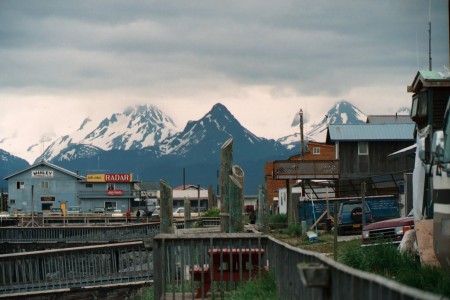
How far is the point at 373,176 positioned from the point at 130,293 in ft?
118

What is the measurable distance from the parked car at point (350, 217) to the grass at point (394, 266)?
21.0 m

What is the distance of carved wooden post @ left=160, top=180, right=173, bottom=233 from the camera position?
2480 centimetres

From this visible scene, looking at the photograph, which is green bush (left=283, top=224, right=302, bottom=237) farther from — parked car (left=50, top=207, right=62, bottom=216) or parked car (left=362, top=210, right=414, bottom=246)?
parked car (left=50, top=207, right=62, bottom=216)

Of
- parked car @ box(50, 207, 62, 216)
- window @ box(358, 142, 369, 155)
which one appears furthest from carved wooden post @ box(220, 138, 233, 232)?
parked car @ box(50, 207, 62, 216)

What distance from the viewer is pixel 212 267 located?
15.4 metres

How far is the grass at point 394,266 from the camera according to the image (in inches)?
522

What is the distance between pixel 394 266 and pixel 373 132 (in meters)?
47.0

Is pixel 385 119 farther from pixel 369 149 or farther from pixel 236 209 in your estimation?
pixel 236 209

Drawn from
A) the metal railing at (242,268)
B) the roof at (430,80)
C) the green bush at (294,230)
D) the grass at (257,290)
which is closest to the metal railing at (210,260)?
the metal railing at (242,268)

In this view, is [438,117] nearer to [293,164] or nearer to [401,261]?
[401,261]

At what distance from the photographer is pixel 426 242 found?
50.4 ft

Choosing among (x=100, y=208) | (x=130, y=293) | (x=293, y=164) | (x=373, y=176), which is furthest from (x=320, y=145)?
(x=130, y=293)

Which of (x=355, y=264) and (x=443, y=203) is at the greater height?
(x=443, y=203)

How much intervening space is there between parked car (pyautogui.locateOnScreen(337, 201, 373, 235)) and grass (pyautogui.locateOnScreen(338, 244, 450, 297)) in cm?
2102
